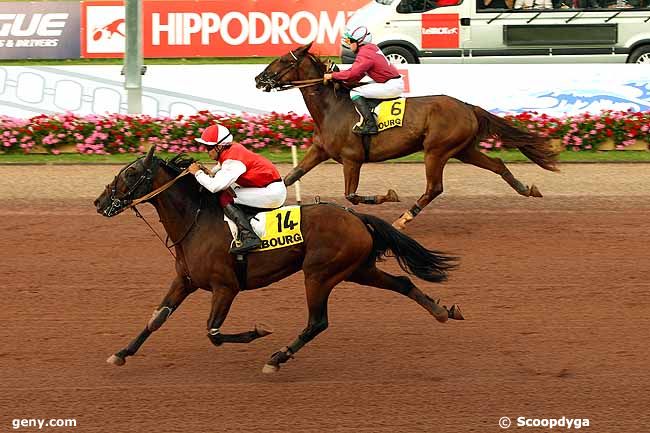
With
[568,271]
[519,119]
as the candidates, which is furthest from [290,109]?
[568,271]

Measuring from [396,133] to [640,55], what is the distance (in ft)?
42.1

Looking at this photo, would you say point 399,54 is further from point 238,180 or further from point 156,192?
point 156,192

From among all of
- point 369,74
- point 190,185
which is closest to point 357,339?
point 190,185

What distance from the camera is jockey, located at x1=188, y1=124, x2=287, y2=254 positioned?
7.85 metres

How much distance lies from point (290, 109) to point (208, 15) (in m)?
10.0

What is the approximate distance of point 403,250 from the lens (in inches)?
321

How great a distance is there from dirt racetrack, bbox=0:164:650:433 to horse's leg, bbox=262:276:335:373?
0.15 meters

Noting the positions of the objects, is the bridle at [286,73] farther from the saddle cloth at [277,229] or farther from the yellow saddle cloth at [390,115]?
the saddle cloth at [277,229]

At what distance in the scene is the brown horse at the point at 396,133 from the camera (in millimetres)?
12578

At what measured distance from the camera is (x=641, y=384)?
7766mm

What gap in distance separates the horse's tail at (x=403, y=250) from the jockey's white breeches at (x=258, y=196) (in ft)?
1.98

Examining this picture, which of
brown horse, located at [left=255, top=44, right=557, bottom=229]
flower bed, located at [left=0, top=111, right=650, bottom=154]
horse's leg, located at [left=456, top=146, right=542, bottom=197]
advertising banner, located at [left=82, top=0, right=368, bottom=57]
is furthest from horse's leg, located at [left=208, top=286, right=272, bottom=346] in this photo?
advertising banner, located at [left=82, top=0, right=368, bottom=57]

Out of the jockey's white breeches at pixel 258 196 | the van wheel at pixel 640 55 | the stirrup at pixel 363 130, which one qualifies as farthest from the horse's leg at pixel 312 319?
the van wheel at pixel 640 55

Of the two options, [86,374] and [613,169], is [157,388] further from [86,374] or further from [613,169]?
[613,169]
